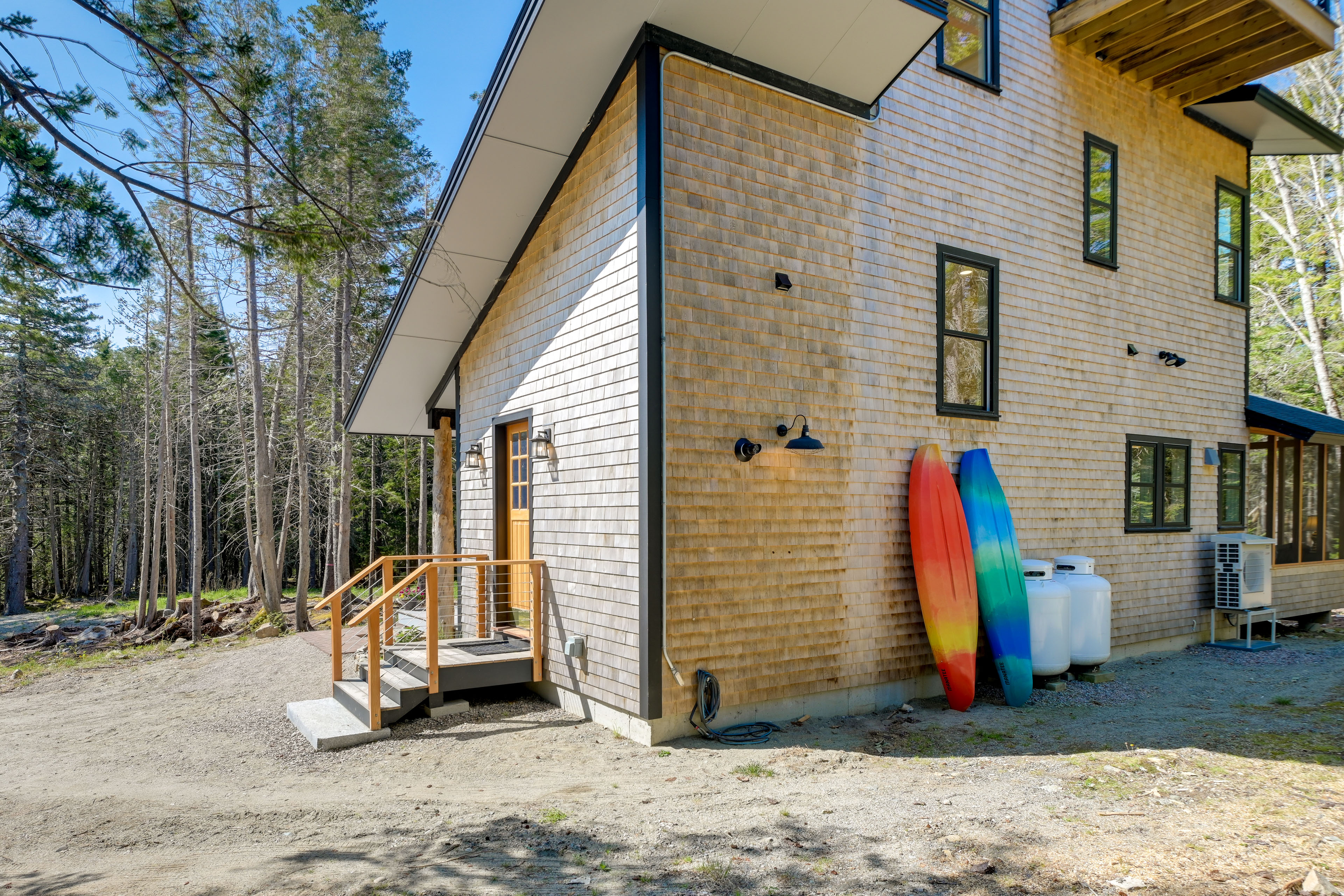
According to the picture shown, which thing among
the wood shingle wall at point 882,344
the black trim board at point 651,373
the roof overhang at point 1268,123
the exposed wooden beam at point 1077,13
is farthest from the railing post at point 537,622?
the roof overhang at point 1268,123

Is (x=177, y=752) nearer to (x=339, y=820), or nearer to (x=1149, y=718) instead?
(x=339, y=820)

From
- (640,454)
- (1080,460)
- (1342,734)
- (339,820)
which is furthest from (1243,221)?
(339,820)

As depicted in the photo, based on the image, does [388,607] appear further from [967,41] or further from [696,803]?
[967,41]

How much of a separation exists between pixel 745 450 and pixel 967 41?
5.16m

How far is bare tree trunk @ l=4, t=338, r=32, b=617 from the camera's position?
22.3 meters

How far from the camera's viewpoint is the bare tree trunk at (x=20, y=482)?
22.3 metres

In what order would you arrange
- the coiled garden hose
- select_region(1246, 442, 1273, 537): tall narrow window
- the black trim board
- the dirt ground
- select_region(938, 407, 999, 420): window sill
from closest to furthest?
the dirt ground
the black trim board
the coiled garden hose
select_region(938, 407, 999, 420): window sill
select_region(1246, 442, 1273, 537): tall narrow window

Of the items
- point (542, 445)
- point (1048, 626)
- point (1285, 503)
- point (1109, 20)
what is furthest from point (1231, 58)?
point (542, 445)

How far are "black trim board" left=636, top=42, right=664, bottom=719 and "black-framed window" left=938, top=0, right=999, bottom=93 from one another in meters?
3.57

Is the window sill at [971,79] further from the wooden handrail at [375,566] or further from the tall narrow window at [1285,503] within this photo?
the tall narrow window at [1285,503]

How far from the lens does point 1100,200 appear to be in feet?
28.3

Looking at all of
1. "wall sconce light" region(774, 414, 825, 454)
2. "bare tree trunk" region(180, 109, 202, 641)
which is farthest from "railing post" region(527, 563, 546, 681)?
"bare tree trunk" region(180, 109, 202, 641)

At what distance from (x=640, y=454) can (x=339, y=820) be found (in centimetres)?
284

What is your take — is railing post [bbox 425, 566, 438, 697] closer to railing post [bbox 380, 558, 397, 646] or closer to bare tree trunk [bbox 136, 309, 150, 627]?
railing post [bbox 380, 558, 397, 646]
